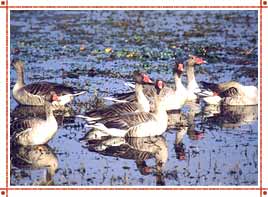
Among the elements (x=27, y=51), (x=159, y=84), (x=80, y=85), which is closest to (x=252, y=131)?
(x=159, y=84)

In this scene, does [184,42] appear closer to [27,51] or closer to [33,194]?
[27,51]

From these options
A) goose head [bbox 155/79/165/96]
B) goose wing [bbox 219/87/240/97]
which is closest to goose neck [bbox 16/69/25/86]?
goose head [bbox 155/79/165/96]

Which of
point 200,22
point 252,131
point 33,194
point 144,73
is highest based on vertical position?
point 200,22

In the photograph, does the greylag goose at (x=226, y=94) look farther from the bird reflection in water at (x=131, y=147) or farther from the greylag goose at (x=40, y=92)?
the greylag goose at (x=40, y=92)

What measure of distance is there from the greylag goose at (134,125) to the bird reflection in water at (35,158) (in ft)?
1.65

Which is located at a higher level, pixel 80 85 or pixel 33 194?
pixel 80 85

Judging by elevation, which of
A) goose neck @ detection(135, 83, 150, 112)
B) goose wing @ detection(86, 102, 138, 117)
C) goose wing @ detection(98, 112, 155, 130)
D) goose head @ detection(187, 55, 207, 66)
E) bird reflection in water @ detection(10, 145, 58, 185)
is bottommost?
bird reflection in water @ detection(10, 145, 58, 185)

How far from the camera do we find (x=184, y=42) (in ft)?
29.7

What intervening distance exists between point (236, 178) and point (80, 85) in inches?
72.6

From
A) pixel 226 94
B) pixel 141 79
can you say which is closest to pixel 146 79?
pixel 141 79

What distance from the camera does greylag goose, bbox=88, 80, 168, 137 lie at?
8.42 meters

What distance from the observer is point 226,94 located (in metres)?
8.77

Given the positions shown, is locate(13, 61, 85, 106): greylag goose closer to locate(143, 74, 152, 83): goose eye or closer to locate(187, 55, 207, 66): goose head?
locate(143, 74, 152, 83): goose eye

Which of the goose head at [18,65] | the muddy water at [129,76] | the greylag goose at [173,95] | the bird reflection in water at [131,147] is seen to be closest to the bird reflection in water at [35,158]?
the muddy water at [129,76]
